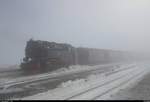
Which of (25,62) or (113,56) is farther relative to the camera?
(113,56)

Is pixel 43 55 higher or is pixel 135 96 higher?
pixel 43 55

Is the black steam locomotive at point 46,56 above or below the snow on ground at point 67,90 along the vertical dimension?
above

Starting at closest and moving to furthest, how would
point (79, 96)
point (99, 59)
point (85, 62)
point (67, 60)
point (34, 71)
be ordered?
point (79, 96), point (34, 71), point (67, 60), point (85, 62), point (99, 59)

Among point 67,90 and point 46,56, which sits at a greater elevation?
point 46,56

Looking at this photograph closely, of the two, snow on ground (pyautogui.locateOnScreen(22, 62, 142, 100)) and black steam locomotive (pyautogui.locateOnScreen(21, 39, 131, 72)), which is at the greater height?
black steam locomotive (pyautogui.locateOnScreen(21, 39, 131, 72))

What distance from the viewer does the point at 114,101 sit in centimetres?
1096

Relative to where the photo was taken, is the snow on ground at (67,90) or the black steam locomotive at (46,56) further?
the black steam locomotive at (46,56)

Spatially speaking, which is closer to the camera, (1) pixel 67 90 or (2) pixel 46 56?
(1) pixel 67 90

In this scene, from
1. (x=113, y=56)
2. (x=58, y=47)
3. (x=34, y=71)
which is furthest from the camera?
(x=113, y=56)

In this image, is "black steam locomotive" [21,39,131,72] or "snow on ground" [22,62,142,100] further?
"black steam locomotive" [21,39,131,72]

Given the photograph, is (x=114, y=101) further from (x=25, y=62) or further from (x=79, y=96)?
(x=25, y=62)

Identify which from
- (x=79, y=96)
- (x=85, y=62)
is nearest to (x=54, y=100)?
(x=79, y=96)

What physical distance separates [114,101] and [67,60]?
2272 centimetres

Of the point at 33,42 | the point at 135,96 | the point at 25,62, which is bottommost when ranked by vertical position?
the point at 135,96
